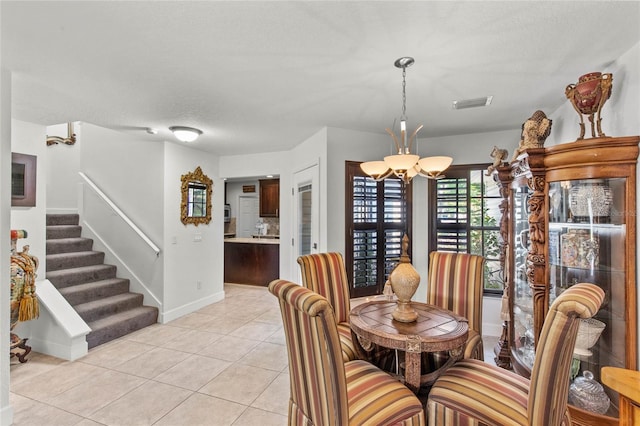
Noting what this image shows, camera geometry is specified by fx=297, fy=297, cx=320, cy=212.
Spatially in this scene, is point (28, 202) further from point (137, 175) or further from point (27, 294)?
point (137, 175)

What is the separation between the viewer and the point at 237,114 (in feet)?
10.0

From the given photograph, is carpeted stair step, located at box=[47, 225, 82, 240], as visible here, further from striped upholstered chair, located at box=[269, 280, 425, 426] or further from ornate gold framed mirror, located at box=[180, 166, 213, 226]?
striped upholstered chair, located at box=[269, 280, 425, 426]

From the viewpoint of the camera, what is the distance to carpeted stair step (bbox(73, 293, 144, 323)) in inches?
139

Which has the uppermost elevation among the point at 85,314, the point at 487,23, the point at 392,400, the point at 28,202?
the point at 487,23

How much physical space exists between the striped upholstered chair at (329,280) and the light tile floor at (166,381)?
2.53 ft

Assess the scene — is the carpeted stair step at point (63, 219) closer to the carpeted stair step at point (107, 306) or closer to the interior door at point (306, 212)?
the carpeted stair step at point (107, 306)

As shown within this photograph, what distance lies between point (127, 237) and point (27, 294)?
1.57 m

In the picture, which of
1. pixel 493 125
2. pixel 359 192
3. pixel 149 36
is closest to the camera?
pixel 149 36

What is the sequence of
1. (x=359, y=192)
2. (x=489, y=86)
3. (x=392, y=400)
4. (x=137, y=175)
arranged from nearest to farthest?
(x=392, y=400), (x=489, y=86), (x=359, y=192), (x=137, y=175)

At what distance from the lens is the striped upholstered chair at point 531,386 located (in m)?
1.22

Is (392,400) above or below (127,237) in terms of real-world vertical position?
below

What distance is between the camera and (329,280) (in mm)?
2635

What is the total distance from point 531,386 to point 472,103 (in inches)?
89.7

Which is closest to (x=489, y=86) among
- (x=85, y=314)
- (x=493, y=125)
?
(x=493, y=125)
